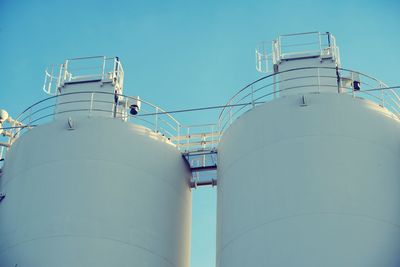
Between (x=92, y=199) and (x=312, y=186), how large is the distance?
585 cm

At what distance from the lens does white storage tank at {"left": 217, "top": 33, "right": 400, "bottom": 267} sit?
54.9 feet

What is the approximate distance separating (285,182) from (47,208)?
6277 mm

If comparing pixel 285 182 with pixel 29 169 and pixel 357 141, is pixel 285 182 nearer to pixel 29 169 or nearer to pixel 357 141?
pixel 357 141

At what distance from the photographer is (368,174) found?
17.8 meters

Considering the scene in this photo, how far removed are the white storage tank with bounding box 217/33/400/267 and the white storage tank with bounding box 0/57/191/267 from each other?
1.88 m

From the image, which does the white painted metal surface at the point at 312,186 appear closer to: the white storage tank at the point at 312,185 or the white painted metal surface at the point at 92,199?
the white storage tank at the point at 312,185

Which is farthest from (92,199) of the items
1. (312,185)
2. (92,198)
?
(312,185)

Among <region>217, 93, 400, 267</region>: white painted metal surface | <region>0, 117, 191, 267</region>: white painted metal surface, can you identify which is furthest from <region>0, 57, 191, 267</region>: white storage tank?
<region>217, 93, 400, 267</region>: white painted metal surface

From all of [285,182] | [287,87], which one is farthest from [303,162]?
[287,87]

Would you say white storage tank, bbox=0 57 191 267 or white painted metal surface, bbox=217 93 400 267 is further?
white storage tank, bbox=0 57 191 267

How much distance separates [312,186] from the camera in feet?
57.6

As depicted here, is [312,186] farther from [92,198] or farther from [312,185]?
[92,198]

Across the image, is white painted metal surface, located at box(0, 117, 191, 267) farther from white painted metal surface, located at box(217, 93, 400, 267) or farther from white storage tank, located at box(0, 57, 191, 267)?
white painted metal surface, located at box(217, 93, 400, 267)

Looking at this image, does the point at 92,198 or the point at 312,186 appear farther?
the point at 92,198
